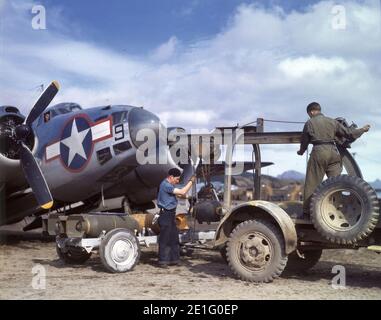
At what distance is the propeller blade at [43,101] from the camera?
11.7 metres

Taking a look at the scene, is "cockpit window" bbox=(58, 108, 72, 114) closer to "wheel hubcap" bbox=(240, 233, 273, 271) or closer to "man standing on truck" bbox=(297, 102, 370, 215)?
"wheel hubcap" bbox=(240, 233, 273, 271)

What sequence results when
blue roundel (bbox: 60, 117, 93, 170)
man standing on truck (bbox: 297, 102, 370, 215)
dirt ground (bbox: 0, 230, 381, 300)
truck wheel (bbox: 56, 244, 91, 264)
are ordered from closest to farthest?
dirt ground (bbox: 0, 230, 381, 300) < man standing on truck (bbox: 297, 102, 370, 215) < truck wheel (bbox: 56, 244, 91, 264) < blue roundel (bbox: 60, 117, 93, 170)

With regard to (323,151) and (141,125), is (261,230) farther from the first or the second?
(141,125)

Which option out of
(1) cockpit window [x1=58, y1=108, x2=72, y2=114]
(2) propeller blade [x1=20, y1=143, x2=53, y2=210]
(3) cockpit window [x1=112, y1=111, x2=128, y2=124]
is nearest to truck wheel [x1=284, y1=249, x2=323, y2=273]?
(3) cockpit window [x1=112, y1=111, x2=128, y2=124]

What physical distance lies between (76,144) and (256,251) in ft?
21.0

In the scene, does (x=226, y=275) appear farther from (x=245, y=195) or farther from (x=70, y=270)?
(x=245, y=195)

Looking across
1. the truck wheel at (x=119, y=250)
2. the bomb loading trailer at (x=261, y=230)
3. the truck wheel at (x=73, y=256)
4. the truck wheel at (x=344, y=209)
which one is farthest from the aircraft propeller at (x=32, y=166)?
the truck wheel at (x=344, y=209)

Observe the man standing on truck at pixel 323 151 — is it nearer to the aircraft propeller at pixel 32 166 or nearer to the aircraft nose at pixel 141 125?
the aircraft nose at pixel 141 125

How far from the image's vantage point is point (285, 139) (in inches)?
338

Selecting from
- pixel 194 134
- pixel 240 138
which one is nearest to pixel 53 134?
pixel 194 134

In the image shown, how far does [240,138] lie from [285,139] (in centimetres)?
100

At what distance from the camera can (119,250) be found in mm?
7848

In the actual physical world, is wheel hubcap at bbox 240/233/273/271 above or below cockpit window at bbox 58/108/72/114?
below

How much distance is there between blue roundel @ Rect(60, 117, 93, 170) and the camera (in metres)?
11.6
